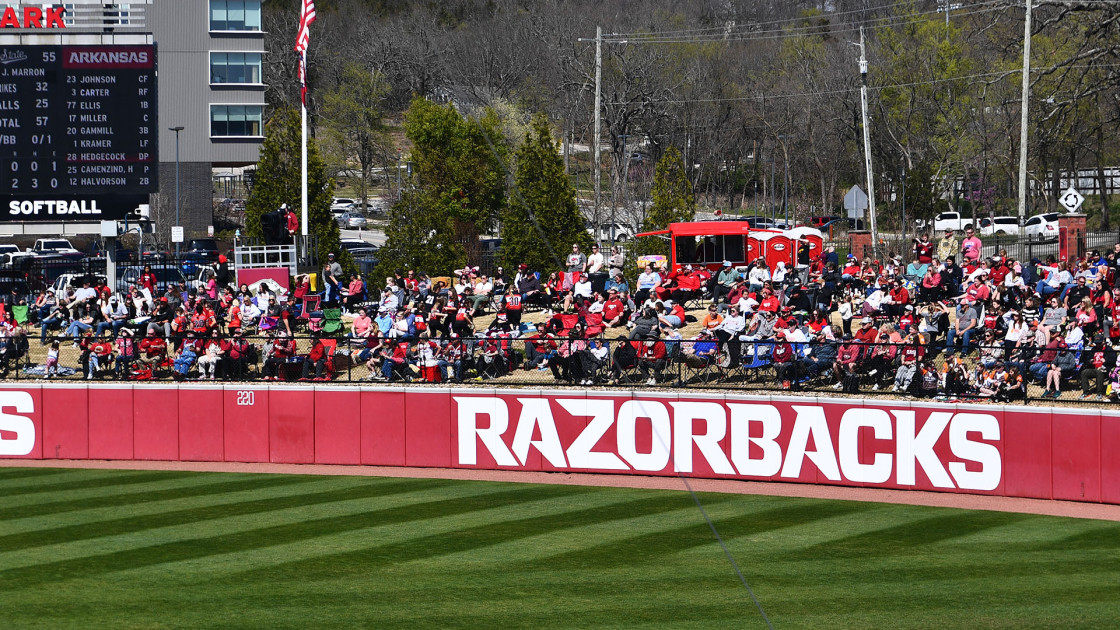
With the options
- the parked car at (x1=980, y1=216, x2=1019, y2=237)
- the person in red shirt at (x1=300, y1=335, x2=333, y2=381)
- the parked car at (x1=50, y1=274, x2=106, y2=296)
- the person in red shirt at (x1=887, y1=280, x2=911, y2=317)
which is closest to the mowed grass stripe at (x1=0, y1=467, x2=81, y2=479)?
the person in red shirt at (x1=300, y1=335, x2=333, y2=381)

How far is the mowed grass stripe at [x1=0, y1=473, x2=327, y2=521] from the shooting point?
1739 cm

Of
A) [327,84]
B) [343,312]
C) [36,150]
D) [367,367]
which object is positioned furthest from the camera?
[327,84]

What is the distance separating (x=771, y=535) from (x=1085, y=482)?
518 cm

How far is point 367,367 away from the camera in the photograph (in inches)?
854

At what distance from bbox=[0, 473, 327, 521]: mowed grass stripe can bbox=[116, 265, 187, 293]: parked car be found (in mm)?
12447

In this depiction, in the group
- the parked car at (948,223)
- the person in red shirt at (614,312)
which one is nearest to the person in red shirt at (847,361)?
the person in red shirt at (614,312)

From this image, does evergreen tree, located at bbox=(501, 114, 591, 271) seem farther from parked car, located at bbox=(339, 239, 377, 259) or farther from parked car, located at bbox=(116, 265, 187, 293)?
parked car, located at bbox=(339, 239, 377, 259)

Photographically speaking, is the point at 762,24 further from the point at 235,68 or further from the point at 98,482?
the point at 98,482

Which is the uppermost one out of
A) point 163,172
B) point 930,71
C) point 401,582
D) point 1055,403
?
point 930,71

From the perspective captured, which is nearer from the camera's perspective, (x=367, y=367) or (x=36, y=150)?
(x=367, y=367)

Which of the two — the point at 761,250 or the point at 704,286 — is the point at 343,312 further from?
the point at 761,250

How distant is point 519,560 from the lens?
14500 millimetres

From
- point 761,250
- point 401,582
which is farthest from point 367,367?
point 761,250

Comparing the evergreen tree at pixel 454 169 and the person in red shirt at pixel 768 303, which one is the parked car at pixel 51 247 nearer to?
the evergreen tree at pixel 454 169
